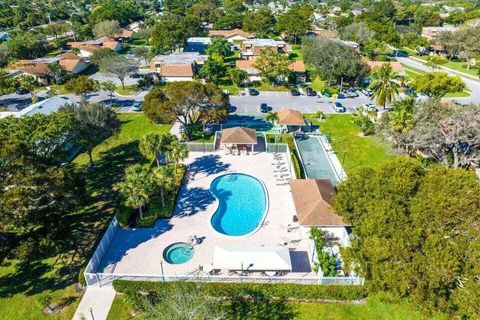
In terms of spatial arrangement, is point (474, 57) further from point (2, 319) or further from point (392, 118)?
point (2, 319)

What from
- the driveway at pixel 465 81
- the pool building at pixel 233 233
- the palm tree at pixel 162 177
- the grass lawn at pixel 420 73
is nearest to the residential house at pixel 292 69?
the grass lawn at pixel 420 73

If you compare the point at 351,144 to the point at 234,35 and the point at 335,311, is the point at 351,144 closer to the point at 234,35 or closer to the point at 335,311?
the point at 335,311

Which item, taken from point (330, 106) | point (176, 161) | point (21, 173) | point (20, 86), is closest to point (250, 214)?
point (176, 161)

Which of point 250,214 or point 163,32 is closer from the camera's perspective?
point 250,214

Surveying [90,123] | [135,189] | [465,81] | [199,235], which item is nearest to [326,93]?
[465,81]

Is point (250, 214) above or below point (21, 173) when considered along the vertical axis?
below

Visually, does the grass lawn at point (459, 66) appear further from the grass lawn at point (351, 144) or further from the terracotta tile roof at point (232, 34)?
the terracotta tile roof at point (232, 34)

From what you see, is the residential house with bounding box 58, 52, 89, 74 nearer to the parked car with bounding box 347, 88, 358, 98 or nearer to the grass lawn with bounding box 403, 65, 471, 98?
the parked car with bounding box 347, 88, 358, 98
